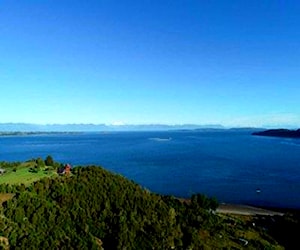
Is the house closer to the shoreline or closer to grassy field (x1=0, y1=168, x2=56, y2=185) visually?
grassy field (x1=0, y1=168, x2=56, y2=185)

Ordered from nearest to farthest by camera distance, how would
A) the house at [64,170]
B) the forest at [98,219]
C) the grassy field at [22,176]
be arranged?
the forest at [98,219] < the grassy field at [22,176] < the house at [64,170]

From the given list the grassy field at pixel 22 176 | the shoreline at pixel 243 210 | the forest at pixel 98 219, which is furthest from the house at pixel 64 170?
the shoreline at pixel 243 210

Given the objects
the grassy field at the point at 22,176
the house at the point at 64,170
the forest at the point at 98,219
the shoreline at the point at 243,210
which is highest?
the house at the point at 64,170

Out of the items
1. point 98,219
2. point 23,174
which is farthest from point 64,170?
point 98,219

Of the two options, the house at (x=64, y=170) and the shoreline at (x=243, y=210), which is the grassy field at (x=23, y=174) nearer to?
the house at (x=64, y=170)

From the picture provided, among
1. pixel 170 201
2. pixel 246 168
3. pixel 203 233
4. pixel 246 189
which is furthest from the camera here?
pixel 246 168

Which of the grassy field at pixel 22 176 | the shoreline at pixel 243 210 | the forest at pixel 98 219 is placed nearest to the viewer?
the forest at pixel 98 219

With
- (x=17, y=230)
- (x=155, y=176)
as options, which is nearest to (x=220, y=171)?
(x=155, y=176)

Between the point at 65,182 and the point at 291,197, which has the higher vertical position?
the point at 65,182

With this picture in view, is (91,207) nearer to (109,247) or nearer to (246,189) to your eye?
(109,247)
